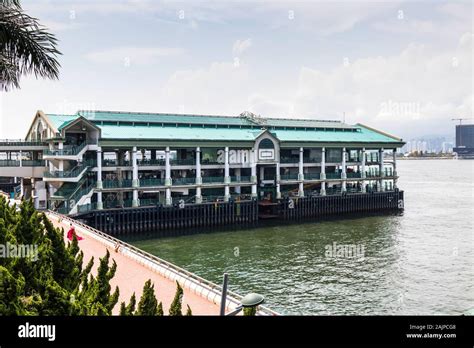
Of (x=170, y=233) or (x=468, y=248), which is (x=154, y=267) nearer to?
(x=170, y=233)

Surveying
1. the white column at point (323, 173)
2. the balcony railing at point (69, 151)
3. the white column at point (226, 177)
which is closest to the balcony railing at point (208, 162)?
the white column at point (226, 177)

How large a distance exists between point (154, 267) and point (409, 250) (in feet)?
106

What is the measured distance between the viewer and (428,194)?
11181 centimetres

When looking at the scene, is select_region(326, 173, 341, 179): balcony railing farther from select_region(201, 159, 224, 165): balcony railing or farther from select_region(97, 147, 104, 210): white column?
select_region(97, 147, 104, 210): white column

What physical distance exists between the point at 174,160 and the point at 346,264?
1362 inches

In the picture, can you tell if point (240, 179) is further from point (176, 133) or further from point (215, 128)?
point (176, 133)

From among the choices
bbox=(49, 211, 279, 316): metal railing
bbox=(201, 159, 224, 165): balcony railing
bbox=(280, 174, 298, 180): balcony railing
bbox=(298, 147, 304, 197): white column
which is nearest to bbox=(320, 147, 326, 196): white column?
bbox=(298, 147, 304, 197): white column

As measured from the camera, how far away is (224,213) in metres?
70.1

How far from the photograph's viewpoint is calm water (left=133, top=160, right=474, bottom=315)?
33.4 meters

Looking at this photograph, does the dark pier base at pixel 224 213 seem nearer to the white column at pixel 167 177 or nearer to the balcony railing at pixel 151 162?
the white column at pixel 167 177

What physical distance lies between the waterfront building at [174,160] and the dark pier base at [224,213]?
1.28 m

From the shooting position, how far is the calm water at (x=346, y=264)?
3338 centimetres

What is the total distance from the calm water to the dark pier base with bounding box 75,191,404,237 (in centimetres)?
612
